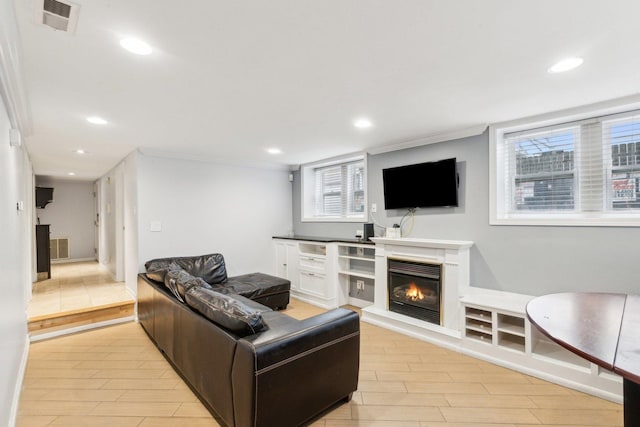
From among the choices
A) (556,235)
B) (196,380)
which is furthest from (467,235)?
(196,380)

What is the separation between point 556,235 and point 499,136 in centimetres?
112

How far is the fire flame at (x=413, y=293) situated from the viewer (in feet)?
11.5

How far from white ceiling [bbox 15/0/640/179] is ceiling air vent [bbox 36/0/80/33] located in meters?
0.04

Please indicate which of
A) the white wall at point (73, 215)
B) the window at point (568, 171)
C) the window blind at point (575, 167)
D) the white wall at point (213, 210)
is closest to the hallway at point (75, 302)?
the white wall at point (213, 210)

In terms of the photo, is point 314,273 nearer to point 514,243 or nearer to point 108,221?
point 514,243

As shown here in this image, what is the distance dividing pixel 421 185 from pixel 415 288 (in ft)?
4.05

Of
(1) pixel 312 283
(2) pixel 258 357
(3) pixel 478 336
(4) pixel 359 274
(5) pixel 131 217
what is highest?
(5) pixel 131 217

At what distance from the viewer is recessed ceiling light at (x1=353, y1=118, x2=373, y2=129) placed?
10.00 feet

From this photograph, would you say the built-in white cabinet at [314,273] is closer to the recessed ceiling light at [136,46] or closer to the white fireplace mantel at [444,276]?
the white fireplace mantel at [444,276]

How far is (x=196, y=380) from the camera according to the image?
84.1 inches

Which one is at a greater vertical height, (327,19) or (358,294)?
(327,19)

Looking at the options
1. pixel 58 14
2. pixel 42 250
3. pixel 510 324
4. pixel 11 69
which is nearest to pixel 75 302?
pixel 42 250

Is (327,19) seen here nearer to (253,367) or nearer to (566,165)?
(253,367)

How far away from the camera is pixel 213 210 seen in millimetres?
4707
